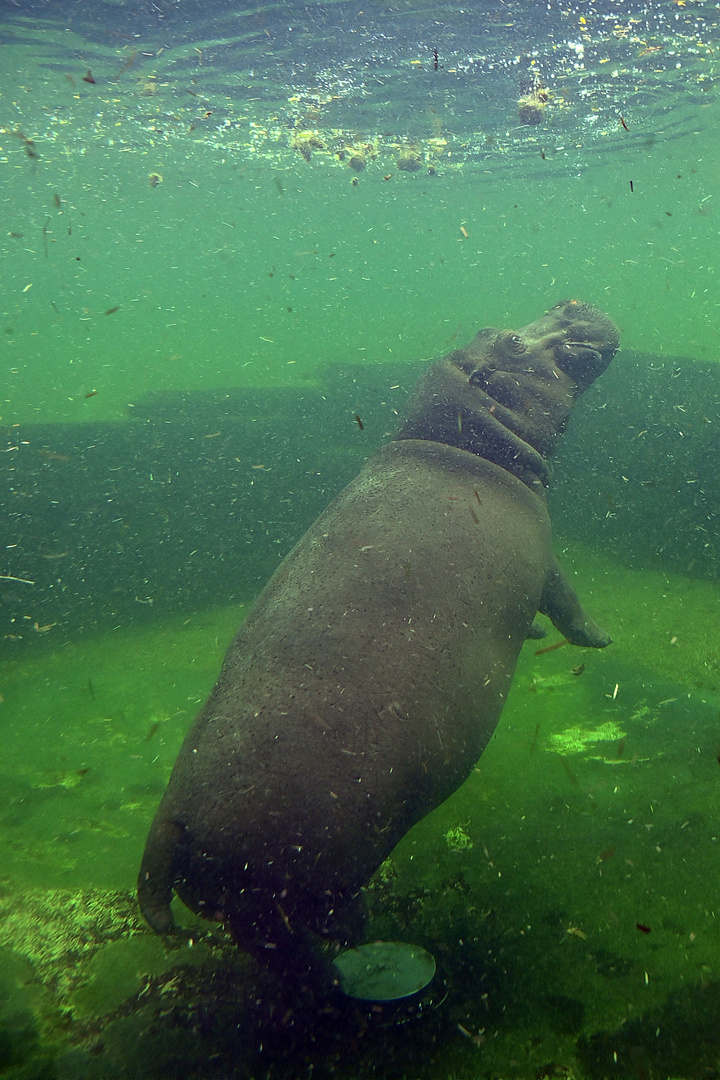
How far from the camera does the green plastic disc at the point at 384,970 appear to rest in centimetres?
243

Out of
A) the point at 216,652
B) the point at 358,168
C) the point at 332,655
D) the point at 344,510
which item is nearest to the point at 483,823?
the point at 332,655

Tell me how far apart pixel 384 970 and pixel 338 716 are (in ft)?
3.36

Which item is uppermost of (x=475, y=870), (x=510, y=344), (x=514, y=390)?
(x=510, y=344)

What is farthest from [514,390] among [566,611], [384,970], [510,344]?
[384,970]

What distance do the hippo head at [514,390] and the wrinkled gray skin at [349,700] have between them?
493mm

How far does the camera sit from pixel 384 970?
2.55 metres

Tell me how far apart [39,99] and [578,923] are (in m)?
25.6

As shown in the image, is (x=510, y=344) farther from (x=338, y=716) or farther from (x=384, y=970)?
(x=384, y=970)

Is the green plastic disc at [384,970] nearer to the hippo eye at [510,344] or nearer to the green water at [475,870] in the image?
the green water at [475,870]

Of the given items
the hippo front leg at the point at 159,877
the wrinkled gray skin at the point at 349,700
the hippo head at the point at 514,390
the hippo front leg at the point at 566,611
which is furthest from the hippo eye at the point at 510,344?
the hippo front leg at the point at 159,877

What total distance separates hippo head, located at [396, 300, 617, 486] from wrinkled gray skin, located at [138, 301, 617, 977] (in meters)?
0.49

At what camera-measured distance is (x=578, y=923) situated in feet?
8.52

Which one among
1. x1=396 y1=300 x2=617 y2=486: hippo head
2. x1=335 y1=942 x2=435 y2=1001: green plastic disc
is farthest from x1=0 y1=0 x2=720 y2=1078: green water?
x1=396 y1=300 x2=617 y2=486: hippo head

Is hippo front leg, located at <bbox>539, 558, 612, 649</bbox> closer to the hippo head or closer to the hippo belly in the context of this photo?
the hippo belly
